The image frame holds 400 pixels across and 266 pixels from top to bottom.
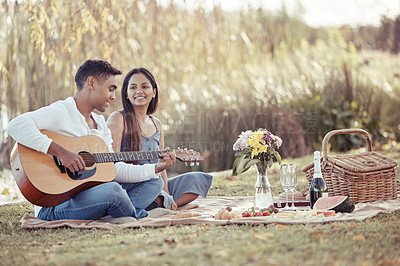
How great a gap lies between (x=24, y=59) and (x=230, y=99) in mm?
3046

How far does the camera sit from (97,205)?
348 cm

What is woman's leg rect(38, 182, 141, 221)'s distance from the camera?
3475 millimetres

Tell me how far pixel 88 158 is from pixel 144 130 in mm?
837

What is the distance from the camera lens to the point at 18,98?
768cm

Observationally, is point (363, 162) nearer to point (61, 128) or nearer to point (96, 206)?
point (96, 206)

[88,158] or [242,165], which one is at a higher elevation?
[88,158]

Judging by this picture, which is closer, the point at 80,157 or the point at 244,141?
the point at 80,157

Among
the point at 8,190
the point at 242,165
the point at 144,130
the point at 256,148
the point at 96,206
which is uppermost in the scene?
the point at 144,130

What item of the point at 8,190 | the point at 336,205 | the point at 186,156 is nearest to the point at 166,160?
the point at 186,156

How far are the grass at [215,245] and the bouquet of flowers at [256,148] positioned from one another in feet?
2.29

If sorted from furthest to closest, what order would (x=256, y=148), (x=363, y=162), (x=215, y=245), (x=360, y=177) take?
(x=363, y=162) → (x=360, y=177) → (x=256, y=148) → (x=215, y=245)

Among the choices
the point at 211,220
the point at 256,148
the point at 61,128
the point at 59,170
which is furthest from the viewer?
the point at 256,148

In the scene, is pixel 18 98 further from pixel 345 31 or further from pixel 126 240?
pixel 345 31

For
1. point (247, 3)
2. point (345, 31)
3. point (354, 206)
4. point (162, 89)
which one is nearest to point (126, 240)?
point (354, 206)
